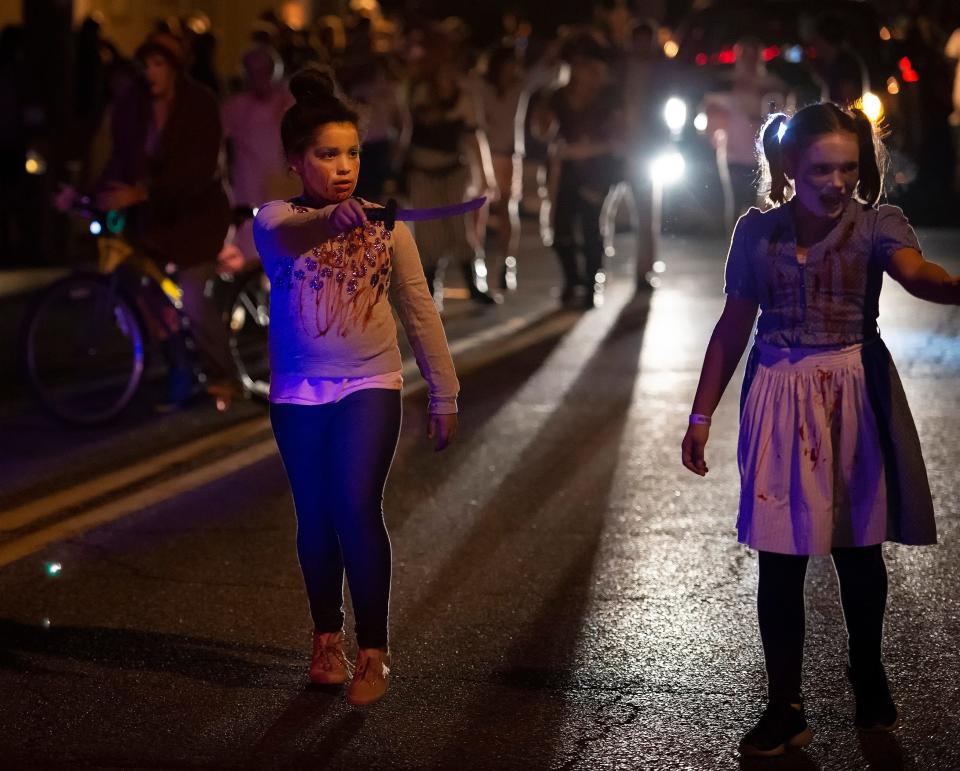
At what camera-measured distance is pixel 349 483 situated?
16.0 feet

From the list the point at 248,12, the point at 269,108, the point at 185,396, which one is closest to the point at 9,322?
the point at 269,108

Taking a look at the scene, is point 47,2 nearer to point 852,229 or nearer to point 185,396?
point 185,396

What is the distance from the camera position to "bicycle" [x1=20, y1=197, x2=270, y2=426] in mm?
9047

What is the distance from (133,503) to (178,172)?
2055 mm

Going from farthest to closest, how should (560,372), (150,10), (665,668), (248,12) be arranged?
1. (248,12)
2. (150,10)
3. (560,372)
4. (665,668)

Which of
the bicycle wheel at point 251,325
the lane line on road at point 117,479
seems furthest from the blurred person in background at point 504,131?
the lane line on road at point 117,479

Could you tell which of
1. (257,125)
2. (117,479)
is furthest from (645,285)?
(117,479)

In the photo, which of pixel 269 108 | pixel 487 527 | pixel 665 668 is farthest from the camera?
pixel 269 108

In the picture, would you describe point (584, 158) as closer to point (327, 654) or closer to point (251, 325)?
point (251, 325)

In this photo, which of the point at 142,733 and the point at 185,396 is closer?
the point at 142,733

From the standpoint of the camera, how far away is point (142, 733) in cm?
474

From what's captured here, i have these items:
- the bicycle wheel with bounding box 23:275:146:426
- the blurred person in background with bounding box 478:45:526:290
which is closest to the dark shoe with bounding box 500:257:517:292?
the blurred person in background with bounding box 478:45:526:290

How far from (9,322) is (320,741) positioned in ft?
30.7

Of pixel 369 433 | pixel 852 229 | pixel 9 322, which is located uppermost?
pixel 852 229
